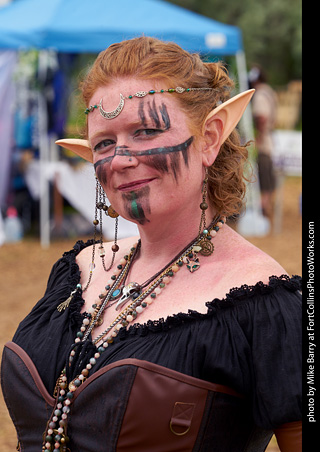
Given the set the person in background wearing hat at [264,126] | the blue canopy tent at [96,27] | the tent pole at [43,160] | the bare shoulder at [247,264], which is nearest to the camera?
the bare shoulder at [247,264]

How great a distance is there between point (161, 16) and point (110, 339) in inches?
279

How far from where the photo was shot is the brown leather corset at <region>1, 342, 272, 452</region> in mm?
1487

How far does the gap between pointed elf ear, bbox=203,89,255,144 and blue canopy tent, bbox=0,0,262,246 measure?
216 inches

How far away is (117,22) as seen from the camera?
767 cm

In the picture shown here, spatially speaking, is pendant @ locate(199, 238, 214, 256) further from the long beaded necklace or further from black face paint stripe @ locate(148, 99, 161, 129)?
black face paint stripe @ locate(148, 99, 161, 129)

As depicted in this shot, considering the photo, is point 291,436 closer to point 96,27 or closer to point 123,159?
point 123,159

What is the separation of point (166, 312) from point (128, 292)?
0.66ft

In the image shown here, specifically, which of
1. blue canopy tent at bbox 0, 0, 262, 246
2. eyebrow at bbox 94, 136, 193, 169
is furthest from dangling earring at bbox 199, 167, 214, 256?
blue canopy tent at bbox 0, 0, 262, 246

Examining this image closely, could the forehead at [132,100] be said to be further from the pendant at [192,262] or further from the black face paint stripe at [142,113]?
the pendant at [192,262]

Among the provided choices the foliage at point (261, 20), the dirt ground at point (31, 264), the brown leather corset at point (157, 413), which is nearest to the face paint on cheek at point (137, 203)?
the brown leather corset at point (157, 413)

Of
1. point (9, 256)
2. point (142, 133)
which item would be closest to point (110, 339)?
point (142, 133)

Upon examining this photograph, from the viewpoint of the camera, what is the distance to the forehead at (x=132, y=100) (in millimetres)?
1623
